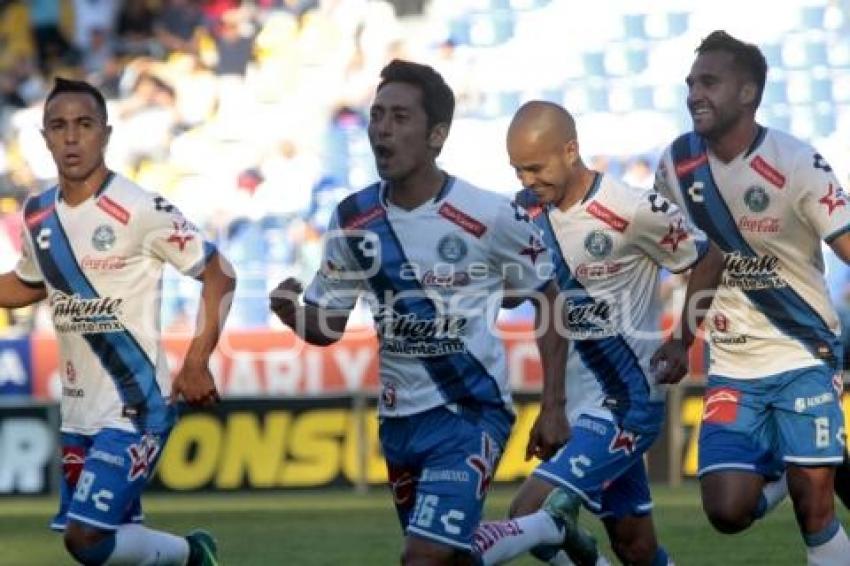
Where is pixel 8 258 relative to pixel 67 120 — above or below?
below

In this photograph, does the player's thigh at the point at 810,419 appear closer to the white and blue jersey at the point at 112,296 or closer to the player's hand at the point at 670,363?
the player's hand at the point at 670,363

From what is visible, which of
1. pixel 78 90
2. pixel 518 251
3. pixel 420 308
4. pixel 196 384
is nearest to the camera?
pixel 420 308

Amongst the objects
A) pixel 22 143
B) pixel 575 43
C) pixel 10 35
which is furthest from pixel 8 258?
pixel 575 43

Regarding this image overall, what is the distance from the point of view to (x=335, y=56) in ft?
76.5

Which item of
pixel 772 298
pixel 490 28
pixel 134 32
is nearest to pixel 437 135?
pixel 772 298

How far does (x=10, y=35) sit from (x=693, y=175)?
1572cm

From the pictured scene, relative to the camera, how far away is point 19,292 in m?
9.30

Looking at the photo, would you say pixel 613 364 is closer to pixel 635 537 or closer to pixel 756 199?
pixel 635 537

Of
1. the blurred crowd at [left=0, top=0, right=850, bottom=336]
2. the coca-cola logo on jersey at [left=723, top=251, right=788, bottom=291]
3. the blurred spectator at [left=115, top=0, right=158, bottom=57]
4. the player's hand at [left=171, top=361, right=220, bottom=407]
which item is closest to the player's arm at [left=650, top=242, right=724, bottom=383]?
the coca-cola logo on jersey at [left=723, top=251, right=788, bottom=291]

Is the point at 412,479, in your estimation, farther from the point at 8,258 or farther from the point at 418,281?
the point at 8,258

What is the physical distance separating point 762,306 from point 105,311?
2833mm

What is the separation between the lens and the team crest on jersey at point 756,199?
Answer: 909 cm

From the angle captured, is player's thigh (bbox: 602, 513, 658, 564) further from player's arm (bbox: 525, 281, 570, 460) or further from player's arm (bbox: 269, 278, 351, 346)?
player's arm (bbox: 269, 278, 351, 346)

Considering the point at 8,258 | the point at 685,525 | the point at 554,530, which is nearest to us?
the point at 554,530
